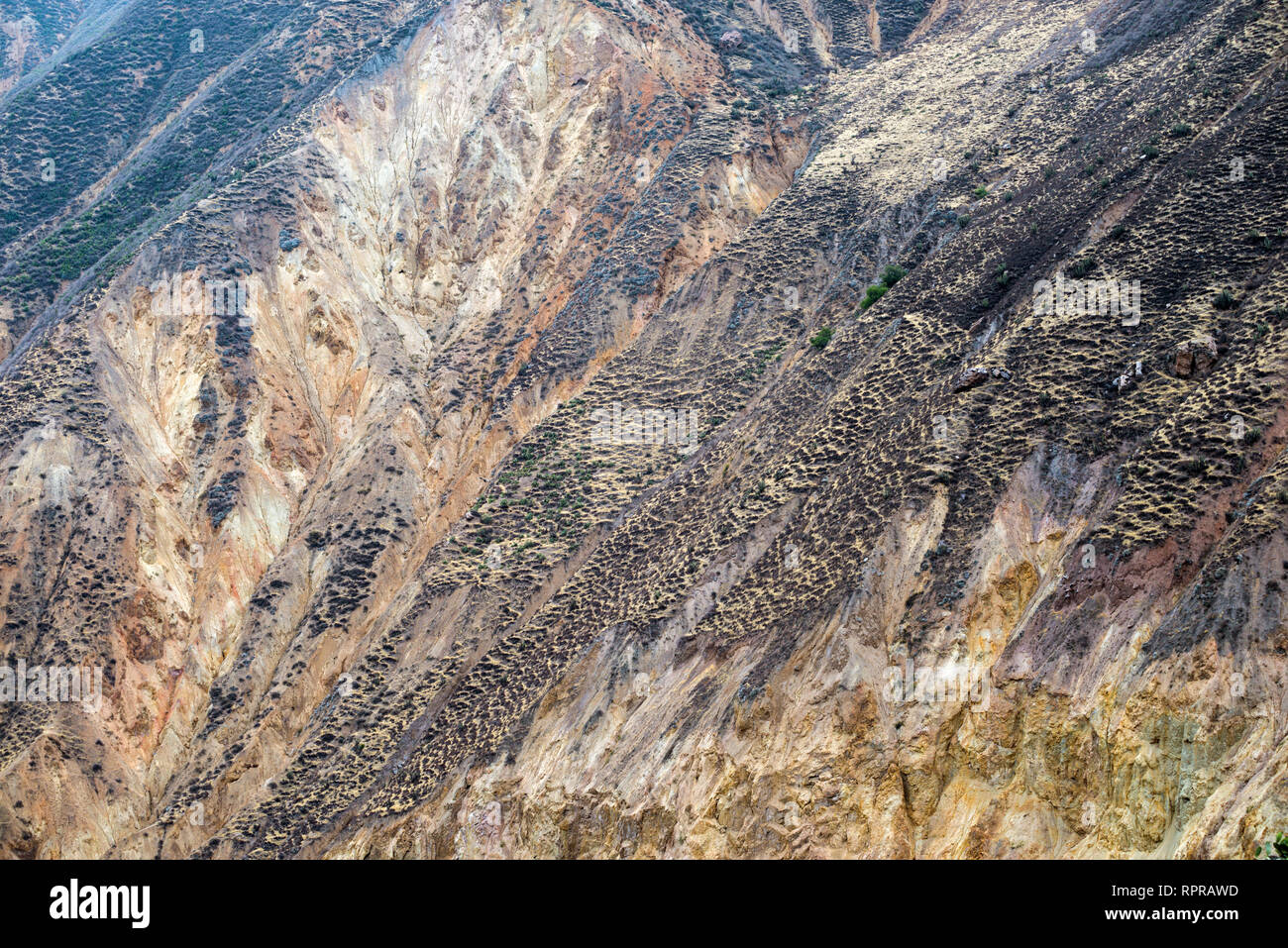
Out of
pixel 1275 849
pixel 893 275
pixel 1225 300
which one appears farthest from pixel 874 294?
pixel 1275 849

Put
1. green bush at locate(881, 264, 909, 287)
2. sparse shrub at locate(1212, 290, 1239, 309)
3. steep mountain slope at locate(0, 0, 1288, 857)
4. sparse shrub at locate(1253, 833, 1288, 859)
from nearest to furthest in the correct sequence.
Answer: sparse shrub at locate(1253, 833, 1288, 859), steep mountain slope at locate(0, 0, 1288, 857), sparse shrub at locate(1212, 290, 1239, 309), green bush at locate(881, 264, 909, 287)

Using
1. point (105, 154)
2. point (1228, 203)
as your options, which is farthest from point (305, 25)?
point (1228, 203)

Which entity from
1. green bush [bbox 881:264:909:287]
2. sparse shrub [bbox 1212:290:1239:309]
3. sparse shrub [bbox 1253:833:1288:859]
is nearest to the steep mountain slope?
sparse shrub [bbox 1212:290:1239:309]

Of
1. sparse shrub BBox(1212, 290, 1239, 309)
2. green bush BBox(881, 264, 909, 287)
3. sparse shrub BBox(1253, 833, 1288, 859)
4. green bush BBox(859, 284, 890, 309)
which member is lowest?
sparse shrub BBox(1253, 833, 1288, 859)

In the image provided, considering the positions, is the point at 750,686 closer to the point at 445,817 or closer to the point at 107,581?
the point at 445,817

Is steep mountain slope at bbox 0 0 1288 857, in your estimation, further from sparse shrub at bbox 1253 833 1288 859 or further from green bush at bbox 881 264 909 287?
green bush at bbox 881 264 909 287

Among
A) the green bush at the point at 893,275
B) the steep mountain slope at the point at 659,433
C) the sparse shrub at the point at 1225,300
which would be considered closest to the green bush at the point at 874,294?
the green bush at the point at 893,275

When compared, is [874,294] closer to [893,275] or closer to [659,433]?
[893,275]

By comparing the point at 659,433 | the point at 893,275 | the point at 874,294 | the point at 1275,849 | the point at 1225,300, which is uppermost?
the point at 1225,300

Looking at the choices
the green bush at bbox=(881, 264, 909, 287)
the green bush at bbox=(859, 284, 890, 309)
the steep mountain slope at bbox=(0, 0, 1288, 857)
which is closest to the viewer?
the steep mountain slope at bbox=(0, 0, 1288, 857)
